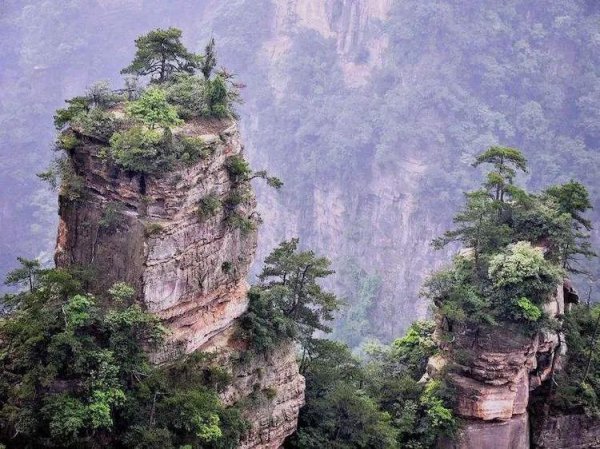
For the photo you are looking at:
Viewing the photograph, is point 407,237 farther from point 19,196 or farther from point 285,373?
point 285,373

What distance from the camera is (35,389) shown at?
1595 centimetres

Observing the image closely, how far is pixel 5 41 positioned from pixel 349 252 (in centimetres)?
5026

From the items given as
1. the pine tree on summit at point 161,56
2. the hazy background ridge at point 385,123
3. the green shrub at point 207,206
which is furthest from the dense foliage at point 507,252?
the hazy background ridge at point 385,123

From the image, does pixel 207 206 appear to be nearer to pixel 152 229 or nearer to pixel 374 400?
pixel 152 229

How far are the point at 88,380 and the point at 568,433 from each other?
55.0 ft

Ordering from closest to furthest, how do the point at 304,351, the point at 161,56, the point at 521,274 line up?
the point at 161,56, the point at 521,274, the point at 304,351

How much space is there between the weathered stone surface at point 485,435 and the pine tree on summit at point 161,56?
1384cm

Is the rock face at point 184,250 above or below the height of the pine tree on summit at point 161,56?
below

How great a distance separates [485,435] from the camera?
23594 mm

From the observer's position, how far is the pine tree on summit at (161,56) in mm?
21094

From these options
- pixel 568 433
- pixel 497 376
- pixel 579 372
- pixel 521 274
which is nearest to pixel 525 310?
pixel 521 274

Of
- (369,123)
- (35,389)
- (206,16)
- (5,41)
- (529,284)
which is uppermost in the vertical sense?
(206,16)

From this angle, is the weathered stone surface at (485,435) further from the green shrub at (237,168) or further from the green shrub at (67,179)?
the green shrub at (67,179)

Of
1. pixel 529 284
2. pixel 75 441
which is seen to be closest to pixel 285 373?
pixel 75 441
